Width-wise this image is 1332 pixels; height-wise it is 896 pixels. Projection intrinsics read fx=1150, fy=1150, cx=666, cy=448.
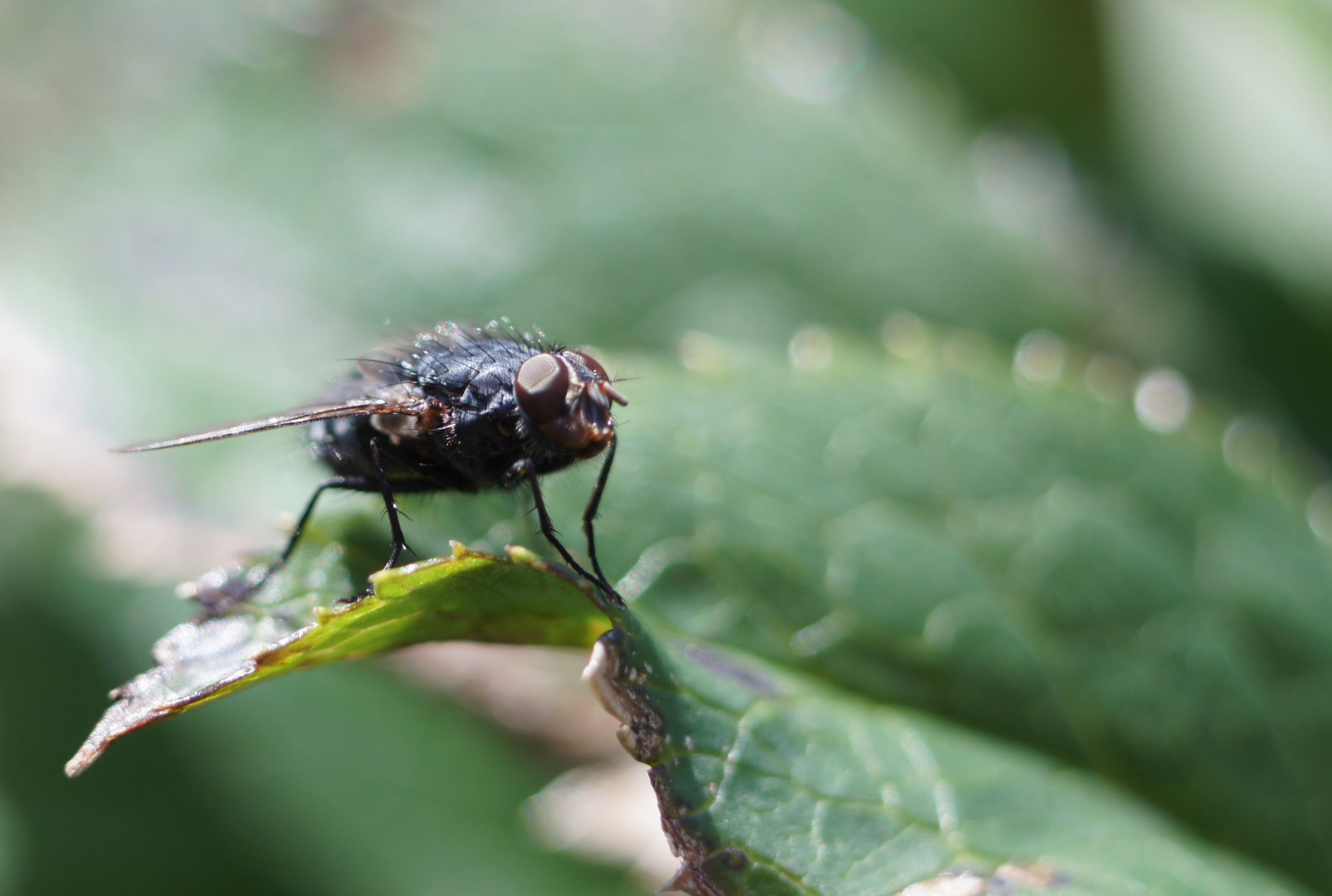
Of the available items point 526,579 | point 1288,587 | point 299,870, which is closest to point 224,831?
point 299,870

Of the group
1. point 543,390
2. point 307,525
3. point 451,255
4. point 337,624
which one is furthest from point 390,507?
point 451,255

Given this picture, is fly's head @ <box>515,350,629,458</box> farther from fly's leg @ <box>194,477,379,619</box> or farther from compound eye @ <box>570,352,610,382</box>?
fly's leg @ <box>194,477,379,619</box>

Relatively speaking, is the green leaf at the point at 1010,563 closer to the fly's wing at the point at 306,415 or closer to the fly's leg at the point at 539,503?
the fly's leg at the point at 539,503

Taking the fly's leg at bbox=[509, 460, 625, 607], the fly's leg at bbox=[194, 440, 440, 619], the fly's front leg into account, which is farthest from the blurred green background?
the fly's leg at bbox=[509, 460, 625, 607]

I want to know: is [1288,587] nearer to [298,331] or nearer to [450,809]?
[450,809]

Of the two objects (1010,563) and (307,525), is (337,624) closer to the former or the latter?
(307,525)

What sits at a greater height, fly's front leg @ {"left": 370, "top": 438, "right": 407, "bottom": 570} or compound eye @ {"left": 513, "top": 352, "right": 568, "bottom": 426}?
compound eye @ {"left": 513, "top": 352, "right": 568, "bottom": 426}
